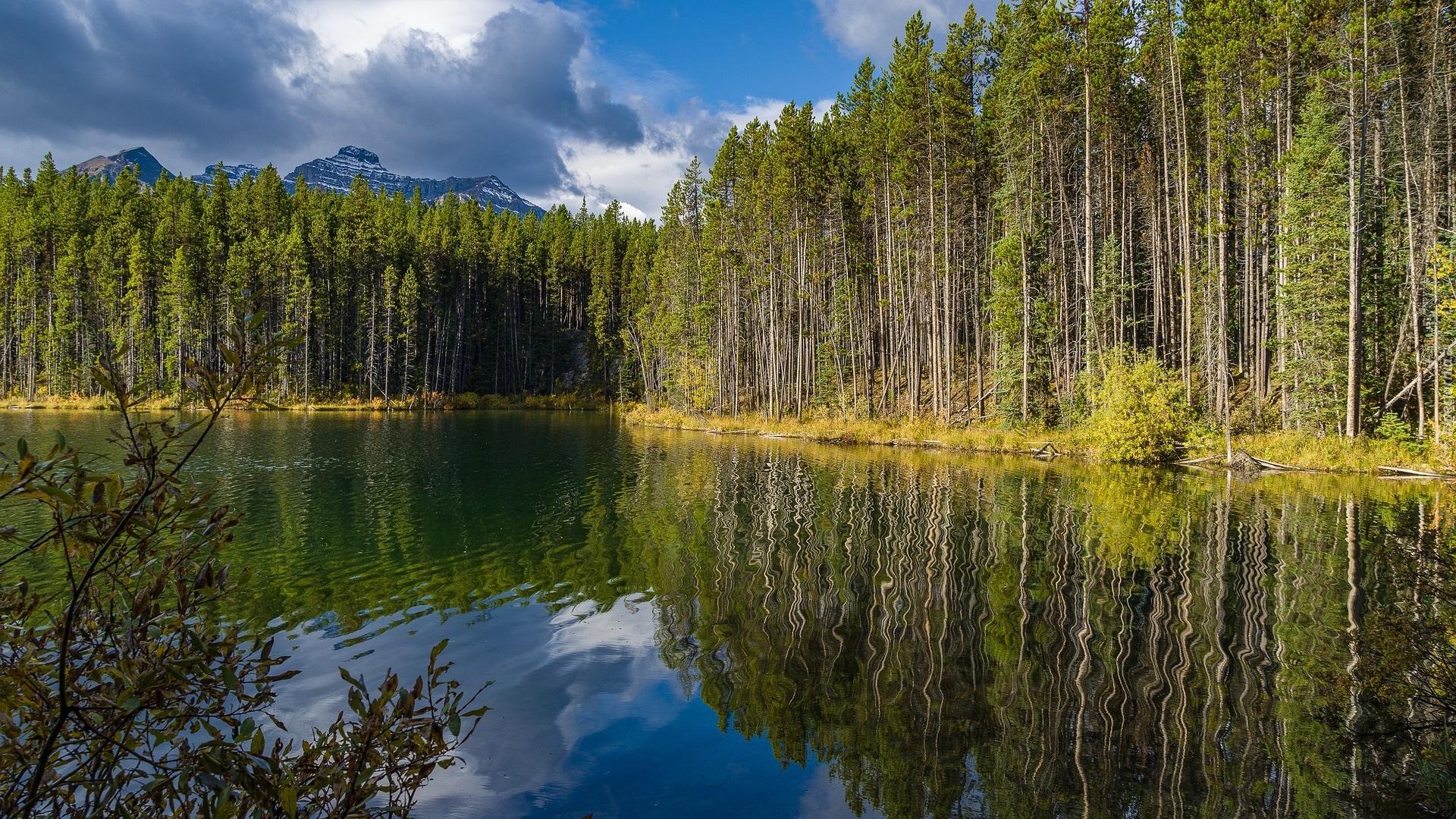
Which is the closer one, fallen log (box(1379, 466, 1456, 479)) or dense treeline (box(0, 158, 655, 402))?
fallen log (box(1379, 466, 1456, 479))

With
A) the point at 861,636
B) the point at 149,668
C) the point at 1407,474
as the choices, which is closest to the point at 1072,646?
the point at 861,636

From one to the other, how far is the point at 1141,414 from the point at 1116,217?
64.1 feet

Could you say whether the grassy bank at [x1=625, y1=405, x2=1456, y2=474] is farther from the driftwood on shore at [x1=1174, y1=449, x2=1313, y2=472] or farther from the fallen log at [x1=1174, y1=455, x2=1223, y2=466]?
the fallen log at [x1=1174, y1=455, x2=1223, y2=466]

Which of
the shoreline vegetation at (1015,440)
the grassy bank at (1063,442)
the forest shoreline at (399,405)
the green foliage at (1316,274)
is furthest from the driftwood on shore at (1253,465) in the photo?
the forest shoreline at (399,405)

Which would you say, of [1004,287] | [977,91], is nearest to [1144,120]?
[977,91]

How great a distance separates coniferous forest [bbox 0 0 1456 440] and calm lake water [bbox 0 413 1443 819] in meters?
4.67

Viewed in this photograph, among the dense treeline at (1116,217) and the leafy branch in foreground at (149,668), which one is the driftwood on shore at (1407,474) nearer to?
the dense treeline at (1116,217)

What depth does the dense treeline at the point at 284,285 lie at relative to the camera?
6216 cm

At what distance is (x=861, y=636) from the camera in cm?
880

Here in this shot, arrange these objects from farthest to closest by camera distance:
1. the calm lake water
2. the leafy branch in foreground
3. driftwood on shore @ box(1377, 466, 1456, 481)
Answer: driftwood on shore @ box(1377, 466, 1456, 481) < the calm lake water < the leafy branch in foreground

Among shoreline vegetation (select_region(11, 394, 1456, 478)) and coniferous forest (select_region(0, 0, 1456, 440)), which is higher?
coniferous forest (select_region(0, 0, 1456, 440))

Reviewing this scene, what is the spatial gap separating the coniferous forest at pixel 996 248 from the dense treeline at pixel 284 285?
38 cm

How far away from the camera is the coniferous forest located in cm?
2486

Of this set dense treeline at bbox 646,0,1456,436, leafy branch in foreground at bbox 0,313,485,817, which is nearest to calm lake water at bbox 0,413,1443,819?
leafy branch in foreground at bbox 0,313,485,817
